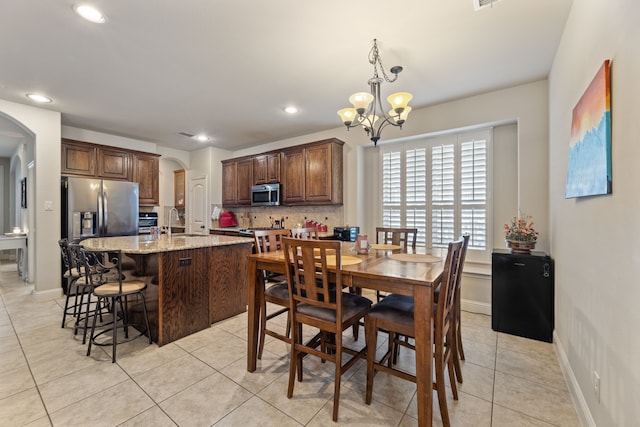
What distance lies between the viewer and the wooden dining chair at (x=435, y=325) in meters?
1.56

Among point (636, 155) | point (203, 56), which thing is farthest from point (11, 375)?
point (636, 155)

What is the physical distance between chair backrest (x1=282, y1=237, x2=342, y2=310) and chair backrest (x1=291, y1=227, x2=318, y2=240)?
89 centimetres

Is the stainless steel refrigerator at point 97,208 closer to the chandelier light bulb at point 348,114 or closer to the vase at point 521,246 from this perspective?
the chandelier light bulb at point 348,114

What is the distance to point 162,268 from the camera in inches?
99.9

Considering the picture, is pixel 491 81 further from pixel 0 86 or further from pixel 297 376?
pixel 0 86

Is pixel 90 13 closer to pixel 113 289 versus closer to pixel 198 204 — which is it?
pixel 113 289

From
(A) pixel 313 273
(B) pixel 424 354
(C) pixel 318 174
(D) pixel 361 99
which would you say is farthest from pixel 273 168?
(B) pixel 424 354

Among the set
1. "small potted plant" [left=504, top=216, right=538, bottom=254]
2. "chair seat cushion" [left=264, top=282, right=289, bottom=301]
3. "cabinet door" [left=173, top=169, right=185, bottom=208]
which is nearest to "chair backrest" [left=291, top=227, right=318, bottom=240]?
"chair seat cushion" [left=264, top=282, right=289, bottom=301]

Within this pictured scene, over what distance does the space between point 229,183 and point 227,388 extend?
4.54 meters

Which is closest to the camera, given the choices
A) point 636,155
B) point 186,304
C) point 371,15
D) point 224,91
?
point 636,155

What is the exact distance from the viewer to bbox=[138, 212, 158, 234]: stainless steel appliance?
5.08 m

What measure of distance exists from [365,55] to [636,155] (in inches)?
80.5

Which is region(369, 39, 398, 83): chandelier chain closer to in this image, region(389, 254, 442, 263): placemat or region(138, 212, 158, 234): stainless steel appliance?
region(389, 254, 442, 263): placemat

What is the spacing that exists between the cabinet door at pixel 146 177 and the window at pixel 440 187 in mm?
4288
